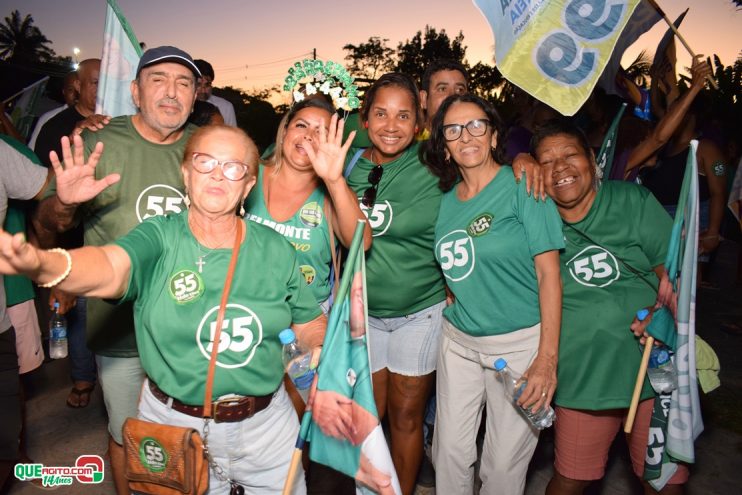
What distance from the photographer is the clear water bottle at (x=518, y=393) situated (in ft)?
9.16

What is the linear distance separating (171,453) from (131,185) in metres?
1.54

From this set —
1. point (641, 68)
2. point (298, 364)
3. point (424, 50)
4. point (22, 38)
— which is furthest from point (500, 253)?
point (22, 38)

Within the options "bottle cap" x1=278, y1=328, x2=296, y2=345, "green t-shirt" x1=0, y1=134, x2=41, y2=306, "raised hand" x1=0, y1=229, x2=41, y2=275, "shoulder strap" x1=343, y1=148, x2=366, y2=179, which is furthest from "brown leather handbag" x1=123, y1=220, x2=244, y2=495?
"green t-shirt" x1=0, y1=134, x2=41, y2=306

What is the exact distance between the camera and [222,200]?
7.45 feet

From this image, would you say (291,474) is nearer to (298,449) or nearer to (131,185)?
(298,449)

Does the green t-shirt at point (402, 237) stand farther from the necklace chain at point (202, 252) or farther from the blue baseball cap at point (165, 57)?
the blue baseball cap at point (165, 57)

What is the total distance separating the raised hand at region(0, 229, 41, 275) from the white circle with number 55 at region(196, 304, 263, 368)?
28.9 inches

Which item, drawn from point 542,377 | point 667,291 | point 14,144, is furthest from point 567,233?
point 14,144

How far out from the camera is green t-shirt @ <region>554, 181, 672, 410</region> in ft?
9.43

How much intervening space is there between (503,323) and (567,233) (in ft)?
2.17

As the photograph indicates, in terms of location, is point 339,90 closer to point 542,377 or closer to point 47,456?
point 542,377

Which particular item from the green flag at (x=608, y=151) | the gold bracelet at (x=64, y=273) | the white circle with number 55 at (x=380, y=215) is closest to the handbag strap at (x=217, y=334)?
the gold bracelet at (x=64, y=273)

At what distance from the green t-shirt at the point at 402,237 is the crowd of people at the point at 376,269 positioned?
13mm

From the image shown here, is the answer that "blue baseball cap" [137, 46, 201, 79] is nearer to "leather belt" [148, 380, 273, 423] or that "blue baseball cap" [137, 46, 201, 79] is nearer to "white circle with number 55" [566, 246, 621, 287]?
"leather belt" [148, 380, 273, 423]
